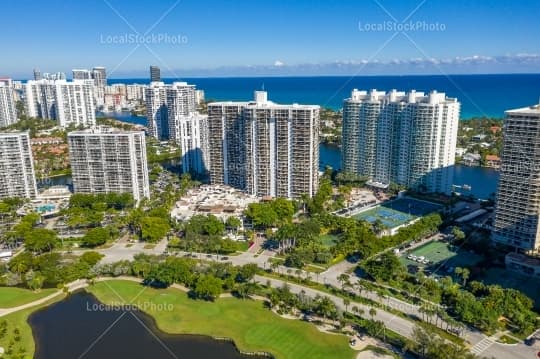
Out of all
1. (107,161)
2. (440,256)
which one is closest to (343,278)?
(440,256)

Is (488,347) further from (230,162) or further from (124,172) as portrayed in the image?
(124,172)

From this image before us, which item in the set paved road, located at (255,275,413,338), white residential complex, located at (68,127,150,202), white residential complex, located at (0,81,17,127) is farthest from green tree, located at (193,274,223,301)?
white residential complex, located at (0,81,17,127)

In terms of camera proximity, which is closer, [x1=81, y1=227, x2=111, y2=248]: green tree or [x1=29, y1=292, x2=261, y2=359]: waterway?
[x1=29, y1=292, x2=261, y2=359]: waterway

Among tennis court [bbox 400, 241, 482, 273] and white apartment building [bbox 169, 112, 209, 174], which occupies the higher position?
white apartment building [bbox 169, 112, 209, 174]

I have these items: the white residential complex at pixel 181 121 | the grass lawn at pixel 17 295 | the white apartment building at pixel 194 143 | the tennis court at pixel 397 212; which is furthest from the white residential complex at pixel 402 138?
the grass lawn at pixel 17 295

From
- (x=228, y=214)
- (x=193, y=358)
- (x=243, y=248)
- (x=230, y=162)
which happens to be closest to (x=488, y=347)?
(x=193, y=358)

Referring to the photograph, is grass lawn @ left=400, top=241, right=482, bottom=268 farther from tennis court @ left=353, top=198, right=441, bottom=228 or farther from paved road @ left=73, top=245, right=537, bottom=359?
paved road @ left=73, top=245, right=537, bottom=359
